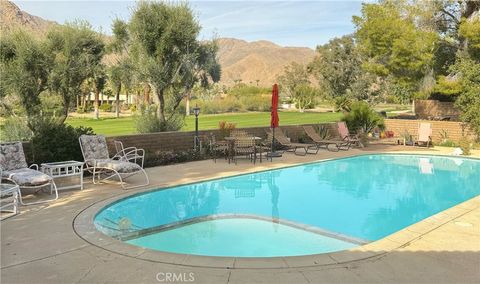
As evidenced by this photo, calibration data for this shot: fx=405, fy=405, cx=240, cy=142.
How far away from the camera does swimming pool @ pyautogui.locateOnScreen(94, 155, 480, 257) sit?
5734 millimetres

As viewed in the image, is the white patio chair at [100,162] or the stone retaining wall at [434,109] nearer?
the white patio chair at [100,162]

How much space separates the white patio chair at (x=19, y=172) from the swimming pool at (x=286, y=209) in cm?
128

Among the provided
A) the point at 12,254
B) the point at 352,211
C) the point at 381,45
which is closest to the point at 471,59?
the point at 381,45

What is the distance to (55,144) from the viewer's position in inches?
360

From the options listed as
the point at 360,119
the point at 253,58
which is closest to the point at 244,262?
the point at 360,119

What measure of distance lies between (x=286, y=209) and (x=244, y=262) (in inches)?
139

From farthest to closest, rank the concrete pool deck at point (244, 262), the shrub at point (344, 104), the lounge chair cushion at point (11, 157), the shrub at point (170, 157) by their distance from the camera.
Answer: the shrub at point (344, 104), the shrub at point (170, 157), the lounge chair cushion at point (11, 157), the concrete pool deck at point (244, 262)

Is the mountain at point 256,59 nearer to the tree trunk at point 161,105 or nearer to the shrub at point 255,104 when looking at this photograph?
the shrub at point 255,104

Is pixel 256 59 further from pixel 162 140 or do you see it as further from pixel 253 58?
pixel 162 140

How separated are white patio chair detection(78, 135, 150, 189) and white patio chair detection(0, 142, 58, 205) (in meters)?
1.13

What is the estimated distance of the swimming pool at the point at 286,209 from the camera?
5.73 meters

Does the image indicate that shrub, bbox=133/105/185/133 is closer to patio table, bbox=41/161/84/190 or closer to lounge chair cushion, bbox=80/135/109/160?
lounge chair cushion, bbox=80/135/109/160

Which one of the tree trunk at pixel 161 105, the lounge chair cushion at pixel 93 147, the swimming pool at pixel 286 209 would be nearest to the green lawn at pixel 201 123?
the tree trunk at pixel 161 105

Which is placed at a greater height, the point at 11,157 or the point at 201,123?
the point at 201,123
